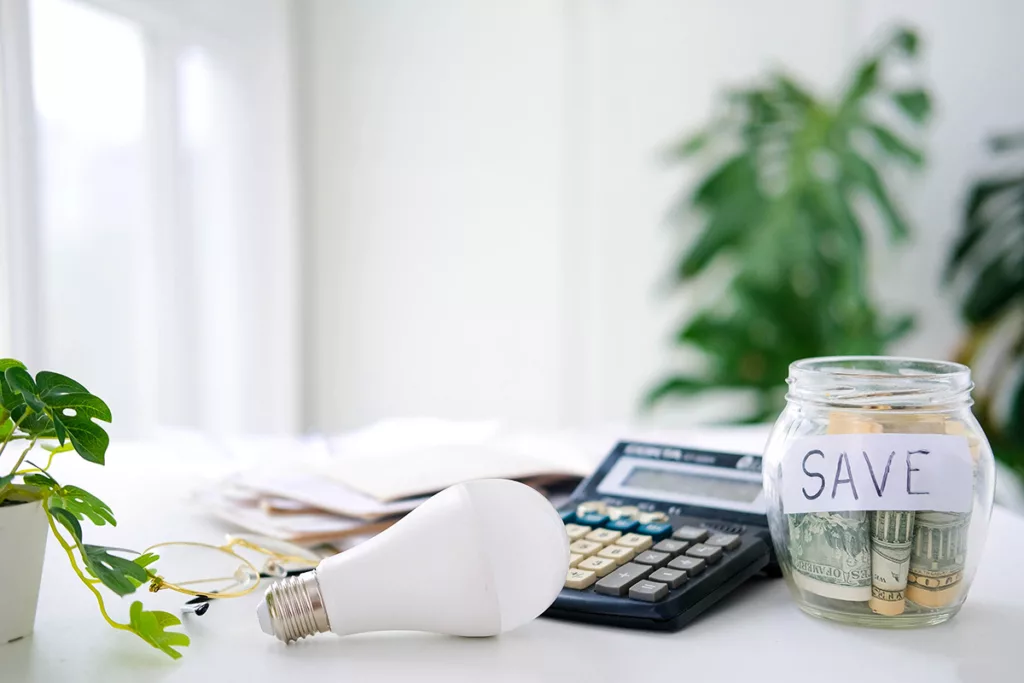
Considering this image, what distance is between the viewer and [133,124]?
163cm

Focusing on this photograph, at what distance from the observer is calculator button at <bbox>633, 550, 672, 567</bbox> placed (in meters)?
0.51

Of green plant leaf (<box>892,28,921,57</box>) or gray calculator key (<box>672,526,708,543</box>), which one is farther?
green plant leaf (<box>892,28,921,57</box>)

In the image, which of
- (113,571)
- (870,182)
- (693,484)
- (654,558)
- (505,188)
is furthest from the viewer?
(505,188)

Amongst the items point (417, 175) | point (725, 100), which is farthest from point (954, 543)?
point (417, 175)

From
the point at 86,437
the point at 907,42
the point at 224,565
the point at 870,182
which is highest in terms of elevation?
the point at 907,42

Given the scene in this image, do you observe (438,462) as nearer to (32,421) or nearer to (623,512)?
(623,512)

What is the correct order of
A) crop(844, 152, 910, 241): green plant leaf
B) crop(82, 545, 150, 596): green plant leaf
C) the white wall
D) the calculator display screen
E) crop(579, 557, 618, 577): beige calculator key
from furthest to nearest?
the white wall, crop(844, 152, 910, 241): green plant leaf, the calculator display screen, crop(579, 557, 618, 577): beige calculator key, crop(82, 545, 150, 596): green plant leaf

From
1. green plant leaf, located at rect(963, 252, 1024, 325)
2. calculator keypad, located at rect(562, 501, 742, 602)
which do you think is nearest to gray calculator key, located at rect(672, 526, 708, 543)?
calculator keypad, located at rect(562, 501, 742, 602)

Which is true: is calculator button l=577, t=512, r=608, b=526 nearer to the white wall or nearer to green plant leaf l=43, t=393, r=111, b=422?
A: green plant leaf l=43, t=393, r=111, b=422

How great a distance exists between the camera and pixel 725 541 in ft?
1.75

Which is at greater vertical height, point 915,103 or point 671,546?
point 915,103

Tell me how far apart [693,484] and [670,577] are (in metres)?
0.17

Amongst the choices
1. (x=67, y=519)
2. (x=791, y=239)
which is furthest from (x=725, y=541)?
(x=791, y=239)

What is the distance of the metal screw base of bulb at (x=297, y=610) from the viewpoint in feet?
1.44
